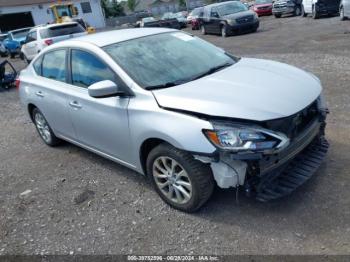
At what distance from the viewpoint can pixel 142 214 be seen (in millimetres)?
3752

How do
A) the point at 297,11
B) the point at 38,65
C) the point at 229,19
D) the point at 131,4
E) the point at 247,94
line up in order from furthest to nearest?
the point at 131,4, the point at 297,11, the point at 229,19, the point at 38,65, the point at 247,94

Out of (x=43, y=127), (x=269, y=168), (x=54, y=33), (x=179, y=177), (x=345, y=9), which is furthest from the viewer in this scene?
Result: (x=345, y=9)

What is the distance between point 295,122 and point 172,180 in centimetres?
128

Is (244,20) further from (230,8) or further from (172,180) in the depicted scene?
(172,180)

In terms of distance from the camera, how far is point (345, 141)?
4.52 metres

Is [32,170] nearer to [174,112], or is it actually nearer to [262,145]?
[174,112]

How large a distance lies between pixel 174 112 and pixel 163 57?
3.23ft

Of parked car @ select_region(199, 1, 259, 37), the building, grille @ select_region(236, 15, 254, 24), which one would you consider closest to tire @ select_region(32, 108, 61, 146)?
parked car @ select_region(199, 1, 259, 37)

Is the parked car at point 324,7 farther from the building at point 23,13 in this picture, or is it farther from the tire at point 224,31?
the building at point 23,13

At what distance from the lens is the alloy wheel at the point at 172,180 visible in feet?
11.3

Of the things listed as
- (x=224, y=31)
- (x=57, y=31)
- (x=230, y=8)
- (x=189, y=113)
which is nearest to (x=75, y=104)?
(x=189, y=113)


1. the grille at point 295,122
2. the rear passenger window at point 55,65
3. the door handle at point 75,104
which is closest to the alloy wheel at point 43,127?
the rear passenger window at point 55,65

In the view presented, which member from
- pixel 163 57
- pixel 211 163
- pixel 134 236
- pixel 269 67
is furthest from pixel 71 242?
pixel 269 67

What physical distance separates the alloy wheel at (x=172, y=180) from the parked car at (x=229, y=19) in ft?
49.7
